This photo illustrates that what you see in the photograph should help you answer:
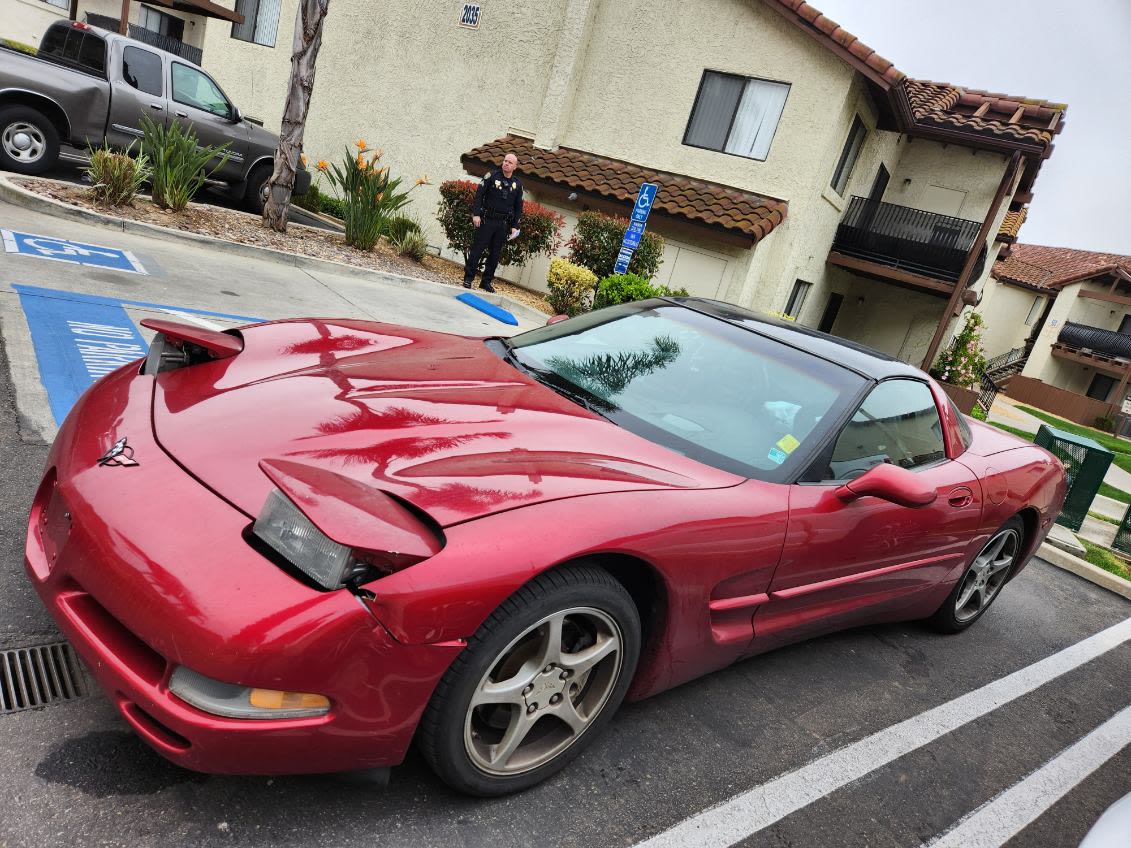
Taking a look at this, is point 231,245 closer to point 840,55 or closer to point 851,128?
point 840,55

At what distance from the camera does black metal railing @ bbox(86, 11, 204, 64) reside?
21.8 meters

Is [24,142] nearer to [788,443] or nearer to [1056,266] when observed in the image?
[788,443]

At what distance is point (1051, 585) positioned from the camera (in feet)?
19.1

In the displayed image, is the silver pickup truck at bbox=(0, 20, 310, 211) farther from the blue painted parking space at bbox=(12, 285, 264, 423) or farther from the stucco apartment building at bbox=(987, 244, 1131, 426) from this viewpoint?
the stucco apartment building at bbox=(987, 244, 1131, 426)

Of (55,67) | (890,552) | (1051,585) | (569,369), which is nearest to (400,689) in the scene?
(569,369)

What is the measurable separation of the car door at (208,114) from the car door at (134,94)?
0.58 feet

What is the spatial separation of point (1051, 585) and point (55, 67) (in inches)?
429

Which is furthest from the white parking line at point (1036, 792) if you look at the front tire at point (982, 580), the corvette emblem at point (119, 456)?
the corvette emblem at point (119, 456)

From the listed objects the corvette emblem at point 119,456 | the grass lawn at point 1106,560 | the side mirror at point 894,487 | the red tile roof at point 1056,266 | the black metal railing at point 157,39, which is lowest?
the grass lawn at point 1106,560

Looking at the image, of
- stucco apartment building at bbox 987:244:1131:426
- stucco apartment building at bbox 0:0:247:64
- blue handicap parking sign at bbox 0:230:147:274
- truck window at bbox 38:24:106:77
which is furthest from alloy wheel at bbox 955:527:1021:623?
stucco apartment building at bbox 987:244:1131:426

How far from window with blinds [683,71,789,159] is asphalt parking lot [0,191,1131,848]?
1060cm

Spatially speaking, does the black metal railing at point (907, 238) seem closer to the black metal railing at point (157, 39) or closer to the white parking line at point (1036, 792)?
the white parking line at point (1036, 792)

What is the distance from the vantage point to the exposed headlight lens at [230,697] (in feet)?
5.48

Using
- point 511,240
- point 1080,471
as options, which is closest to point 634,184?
point 511,240
